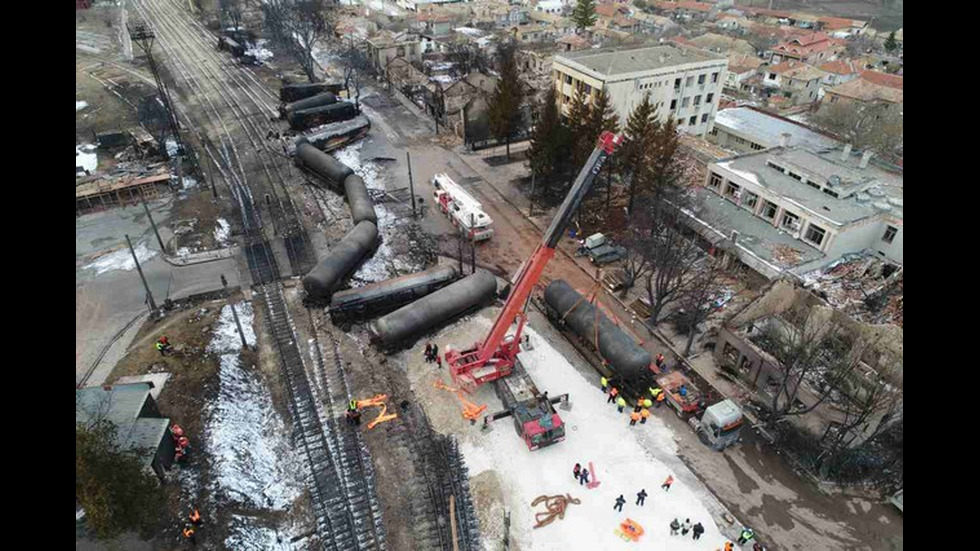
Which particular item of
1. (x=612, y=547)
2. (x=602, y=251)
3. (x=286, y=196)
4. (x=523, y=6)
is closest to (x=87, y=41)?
(x=286, y=196)

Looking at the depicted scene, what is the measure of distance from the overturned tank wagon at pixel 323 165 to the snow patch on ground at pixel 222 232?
8.46 m

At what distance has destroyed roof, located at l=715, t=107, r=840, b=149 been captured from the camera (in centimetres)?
5231

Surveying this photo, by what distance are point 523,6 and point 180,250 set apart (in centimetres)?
10384

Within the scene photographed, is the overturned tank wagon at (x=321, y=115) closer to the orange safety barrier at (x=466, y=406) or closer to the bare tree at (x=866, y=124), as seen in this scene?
the orange safety barrier at (x=466, y=406)

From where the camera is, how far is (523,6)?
390 ft

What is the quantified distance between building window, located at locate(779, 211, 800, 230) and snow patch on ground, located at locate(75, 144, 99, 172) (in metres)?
55.3

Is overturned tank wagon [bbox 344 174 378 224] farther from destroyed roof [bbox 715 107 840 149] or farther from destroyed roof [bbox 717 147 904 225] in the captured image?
destroyed roof [bbox 715 107 840 149]

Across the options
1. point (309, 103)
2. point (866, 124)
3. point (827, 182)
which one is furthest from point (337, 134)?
point (866, 124)

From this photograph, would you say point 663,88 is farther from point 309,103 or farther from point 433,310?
point 433,310

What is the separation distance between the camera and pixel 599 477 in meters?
23.5

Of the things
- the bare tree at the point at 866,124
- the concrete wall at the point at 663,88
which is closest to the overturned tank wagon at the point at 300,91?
the concrete wall at the point at 663,88

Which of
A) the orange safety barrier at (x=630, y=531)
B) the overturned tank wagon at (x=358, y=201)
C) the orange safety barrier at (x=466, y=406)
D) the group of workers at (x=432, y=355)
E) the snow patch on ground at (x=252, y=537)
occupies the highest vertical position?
the overturned tank wagon at (x=358, y=201)

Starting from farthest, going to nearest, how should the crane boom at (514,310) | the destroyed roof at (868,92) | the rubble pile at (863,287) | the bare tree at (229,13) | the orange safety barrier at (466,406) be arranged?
1. the bare tree at (229,13)
2. the destroyed roof at (868,92)
3. the rubble pile at (863,287)
4. the orange safety barrier at (466,406)
5. the crane boom at (514,310)

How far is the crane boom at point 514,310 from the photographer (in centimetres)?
2311
